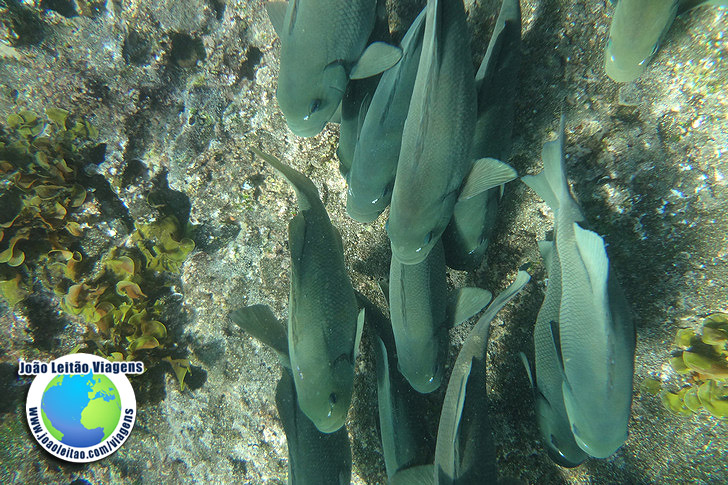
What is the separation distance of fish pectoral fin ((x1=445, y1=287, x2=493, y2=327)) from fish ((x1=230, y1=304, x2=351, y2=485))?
1.23 m

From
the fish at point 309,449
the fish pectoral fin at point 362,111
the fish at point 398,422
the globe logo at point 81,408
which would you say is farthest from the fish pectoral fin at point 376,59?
the globe logo at point 81,408

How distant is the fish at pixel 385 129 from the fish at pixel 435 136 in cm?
24

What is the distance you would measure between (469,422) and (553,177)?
171cm

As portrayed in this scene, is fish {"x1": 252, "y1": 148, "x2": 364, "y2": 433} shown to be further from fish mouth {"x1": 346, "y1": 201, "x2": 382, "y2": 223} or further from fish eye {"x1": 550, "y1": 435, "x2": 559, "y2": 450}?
fish eye {"x1": 550, "y1": 435, "x2": 559, "y2": 450}

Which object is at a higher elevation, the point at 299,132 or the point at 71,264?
the point at 299,132

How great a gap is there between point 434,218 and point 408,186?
0.28 m

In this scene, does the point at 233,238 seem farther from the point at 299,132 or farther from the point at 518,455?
the point at 518,455

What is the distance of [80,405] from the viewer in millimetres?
3375

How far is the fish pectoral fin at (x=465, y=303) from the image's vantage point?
2.44 meters

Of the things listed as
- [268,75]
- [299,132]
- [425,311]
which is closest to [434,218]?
[425,311]

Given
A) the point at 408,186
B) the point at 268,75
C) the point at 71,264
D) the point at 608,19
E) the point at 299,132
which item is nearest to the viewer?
the point at 408,186

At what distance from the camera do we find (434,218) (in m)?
2.16

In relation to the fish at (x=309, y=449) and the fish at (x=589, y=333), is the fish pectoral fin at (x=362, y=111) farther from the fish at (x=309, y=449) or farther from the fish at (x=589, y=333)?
the fish at (x=309, y=449)

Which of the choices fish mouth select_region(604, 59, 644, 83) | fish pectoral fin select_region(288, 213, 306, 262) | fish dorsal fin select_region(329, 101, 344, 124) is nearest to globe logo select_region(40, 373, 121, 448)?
fish pectoral fin select_region(288, 213, 306, 262)
